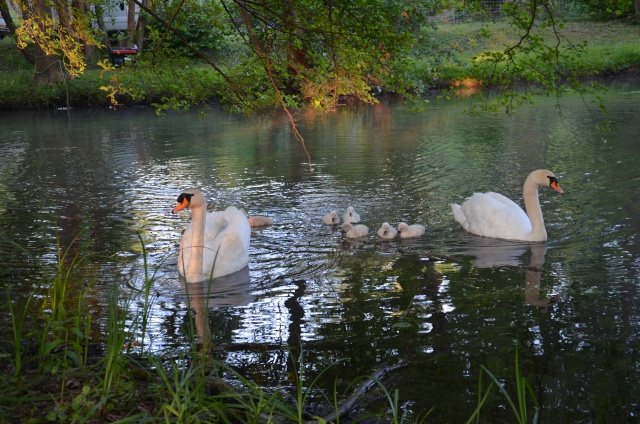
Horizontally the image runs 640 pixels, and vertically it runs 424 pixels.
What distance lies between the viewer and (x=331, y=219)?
10.9 metres

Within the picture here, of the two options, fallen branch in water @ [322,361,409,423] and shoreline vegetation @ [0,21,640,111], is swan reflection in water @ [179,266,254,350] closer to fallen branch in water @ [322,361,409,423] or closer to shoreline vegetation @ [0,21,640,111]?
fallen branch in water @ [322,361,409,423]

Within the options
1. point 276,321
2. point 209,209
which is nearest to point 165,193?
point 209,209

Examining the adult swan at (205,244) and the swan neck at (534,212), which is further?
the swan neck at (534,212)

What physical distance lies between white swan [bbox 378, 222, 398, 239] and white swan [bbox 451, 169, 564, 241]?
1088 millimetres

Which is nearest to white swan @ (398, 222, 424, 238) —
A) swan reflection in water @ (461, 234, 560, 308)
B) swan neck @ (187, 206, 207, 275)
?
swan reflection in water @ (461, 234, 560, 308)

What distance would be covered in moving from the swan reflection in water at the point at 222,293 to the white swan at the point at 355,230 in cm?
175

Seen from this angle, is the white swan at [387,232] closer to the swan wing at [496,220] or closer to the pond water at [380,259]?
the pond water at [380,259]

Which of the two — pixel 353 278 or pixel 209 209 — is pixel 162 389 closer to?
pixel 353 278

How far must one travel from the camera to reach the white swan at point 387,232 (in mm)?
10000

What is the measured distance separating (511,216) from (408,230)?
1.32m

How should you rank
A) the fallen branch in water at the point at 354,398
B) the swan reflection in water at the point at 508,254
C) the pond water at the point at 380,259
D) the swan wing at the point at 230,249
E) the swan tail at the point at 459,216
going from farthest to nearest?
the swan tail at the point at 459,216
the swan wing at the point at 230,249
the swan reflection in water at the point at 508,254
the pond water at the point at 380,259
the fallen branch in water at the point at 354,398

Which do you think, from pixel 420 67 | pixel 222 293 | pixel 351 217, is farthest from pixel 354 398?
pixel 420 67

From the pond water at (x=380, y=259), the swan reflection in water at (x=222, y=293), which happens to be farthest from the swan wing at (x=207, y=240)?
the pond water at (x=380, y=259)

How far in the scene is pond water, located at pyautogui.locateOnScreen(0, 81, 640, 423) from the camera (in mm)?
5773
